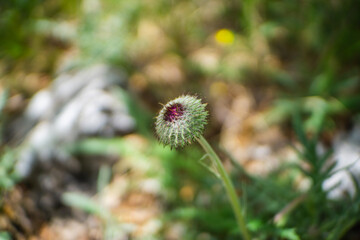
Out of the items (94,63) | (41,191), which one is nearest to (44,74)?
(94,63)

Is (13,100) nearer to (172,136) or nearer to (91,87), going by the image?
(91,87)

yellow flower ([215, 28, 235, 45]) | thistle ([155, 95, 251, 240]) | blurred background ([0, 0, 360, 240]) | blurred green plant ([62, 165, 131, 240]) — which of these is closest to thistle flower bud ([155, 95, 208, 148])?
thistle ([155, 95, 251, 240])

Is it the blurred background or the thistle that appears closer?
the thistle

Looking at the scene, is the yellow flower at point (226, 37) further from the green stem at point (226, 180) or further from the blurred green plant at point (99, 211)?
the green stem at point (226, 180)

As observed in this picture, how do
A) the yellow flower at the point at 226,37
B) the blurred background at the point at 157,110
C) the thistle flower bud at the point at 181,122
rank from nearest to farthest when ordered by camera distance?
the thistle flower bud at the point at 181,122 < the blurred background at the point at 157,110 < the yellow flower at the point at 226,37

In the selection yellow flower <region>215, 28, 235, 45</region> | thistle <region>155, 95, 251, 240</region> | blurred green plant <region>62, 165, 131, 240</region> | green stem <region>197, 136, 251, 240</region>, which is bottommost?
green stem <region>197, 136, 251, 240</region>

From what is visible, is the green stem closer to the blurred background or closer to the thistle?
the thistle

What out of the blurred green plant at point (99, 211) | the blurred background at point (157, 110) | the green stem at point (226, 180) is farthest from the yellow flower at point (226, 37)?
the green stem at point (226, 180)
